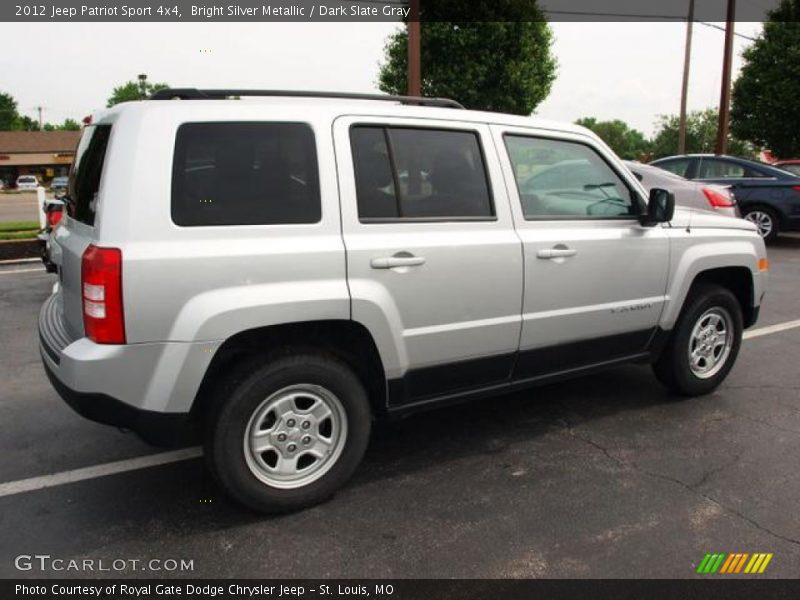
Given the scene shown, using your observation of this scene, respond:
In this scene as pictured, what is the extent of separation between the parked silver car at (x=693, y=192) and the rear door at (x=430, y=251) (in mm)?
6588

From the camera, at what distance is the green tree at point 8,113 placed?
4079 inches

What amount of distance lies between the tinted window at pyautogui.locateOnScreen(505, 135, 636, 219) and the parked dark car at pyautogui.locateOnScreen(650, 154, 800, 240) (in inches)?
343

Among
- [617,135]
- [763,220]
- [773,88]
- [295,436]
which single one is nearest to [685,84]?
[773,88]

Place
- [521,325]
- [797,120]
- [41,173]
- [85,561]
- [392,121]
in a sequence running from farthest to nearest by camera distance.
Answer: [41,173] < [797,120] < [521,325] < [392,121] < [85,561]

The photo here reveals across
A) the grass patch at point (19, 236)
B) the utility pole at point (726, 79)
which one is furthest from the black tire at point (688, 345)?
the utility pole at point (726, 79)

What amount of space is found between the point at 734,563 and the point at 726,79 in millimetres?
19155

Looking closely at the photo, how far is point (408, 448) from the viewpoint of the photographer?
12.6 ft

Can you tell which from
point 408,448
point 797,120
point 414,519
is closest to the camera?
point 414,519

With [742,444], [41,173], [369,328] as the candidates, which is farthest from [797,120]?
[41,173]

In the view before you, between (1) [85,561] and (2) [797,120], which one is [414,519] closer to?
(1) [85,561]

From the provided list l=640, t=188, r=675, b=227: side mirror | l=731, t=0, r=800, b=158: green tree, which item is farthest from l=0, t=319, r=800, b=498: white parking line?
l=731, t=0, r=800, b=158: green tree

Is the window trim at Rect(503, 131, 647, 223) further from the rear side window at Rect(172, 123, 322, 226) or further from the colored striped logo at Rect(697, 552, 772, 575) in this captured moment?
the colored striped logo at Rect(697, 552, 772, 575)

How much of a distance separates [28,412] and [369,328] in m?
2.65
